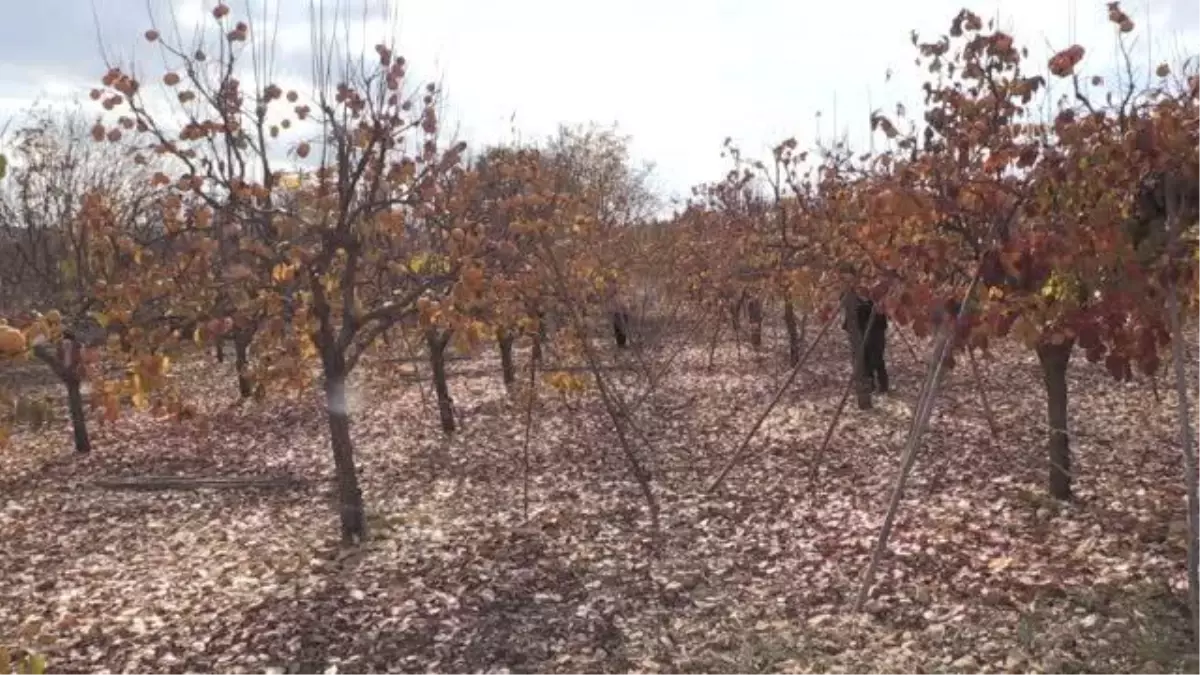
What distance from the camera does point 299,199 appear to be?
8.55 m

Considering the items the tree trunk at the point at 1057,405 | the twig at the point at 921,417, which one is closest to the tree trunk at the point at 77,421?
the tree trunk at the point at 1057,405

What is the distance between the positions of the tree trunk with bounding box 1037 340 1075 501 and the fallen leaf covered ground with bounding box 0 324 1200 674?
23cm

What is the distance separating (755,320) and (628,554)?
15.0 meters

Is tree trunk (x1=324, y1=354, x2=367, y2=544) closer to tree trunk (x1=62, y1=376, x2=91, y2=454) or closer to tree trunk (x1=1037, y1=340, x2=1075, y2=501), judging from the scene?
tree trunk (x1=1037, y1=340, x2=1075, y2=501)

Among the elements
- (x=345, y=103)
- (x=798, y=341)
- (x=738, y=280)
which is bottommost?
(x=798, y=341)

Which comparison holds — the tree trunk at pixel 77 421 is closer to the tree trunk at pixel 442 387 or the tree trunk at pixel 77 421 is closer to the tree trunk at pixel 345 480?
the tree trunk at pixel 442 387

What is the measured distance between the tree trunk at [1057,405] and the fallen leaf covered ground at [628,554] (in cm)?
23

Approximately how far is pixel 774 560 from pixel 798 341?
1120 cm

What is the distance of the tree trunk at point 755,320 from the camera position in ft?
71.0

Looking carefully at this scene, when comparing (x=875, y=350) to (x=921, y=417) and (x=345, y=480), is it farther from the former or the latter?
(x=921, y=417)

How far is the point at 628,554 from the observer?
8047 millimetres

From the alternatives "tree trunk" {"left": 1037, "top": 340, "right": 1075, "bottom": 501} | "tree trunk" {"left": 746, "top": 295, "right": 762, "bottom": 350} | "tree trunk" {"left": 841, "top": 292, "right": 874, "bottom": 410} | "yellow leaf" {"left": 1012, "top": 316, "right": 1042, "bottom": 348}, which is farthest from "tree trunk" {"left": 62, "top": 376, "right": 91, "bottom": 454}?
"tree trunk" {"left": 746, "top": 295, "right": 762, "bottom": 350}

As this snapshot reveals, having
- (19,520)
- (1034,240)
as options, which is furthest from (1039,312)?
(19,520)

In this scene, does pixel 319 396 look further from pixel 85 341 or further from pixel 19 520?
pixel 85 341
